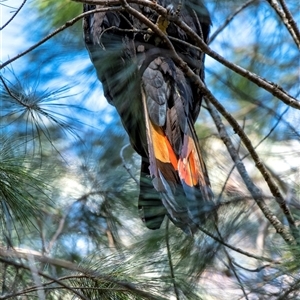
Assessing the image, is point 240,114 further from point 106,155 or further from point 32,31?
point 32,31

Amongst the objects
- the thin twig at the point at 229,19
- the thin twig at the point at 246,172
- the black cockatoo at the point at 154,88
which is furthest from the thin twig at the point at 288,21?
the thin twig at the point at 246,172

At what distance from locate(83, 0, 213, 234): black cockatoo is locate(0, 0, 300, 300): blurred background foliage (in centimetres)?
6

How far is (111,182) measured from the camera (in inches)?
76.9

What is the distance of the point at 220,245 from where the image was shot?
4.36 ft

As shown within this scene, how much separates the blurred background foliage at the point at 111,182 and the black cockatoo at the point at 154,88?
0.21ft

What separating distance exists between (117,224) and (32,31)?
2.43 feet

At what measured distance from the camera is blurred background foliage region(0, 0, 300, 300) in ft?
4.38

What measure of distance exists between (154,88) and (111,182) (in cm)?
33

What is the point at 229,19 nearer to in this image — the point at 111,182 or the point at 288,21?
the point at 288,21

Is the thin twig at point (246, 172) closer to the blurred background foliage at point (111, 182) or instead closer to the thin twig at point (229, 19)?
the blurred background foliage at point (111, 182)

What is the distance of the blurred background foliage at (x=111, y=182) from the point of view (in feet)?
4.38

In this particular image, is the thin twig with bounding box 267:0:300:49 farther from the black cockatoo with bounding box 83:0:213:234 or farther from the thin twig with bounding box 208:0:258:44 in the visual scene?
the black cockatoo with bounding box 83:0:213:234

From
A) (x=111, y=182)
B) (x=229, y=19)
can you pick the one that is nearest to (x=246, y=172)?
(x=111, y=182)

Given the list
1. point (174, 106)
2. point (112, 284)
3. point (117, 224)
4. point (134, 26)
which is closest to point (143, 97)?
point (174, 106)
